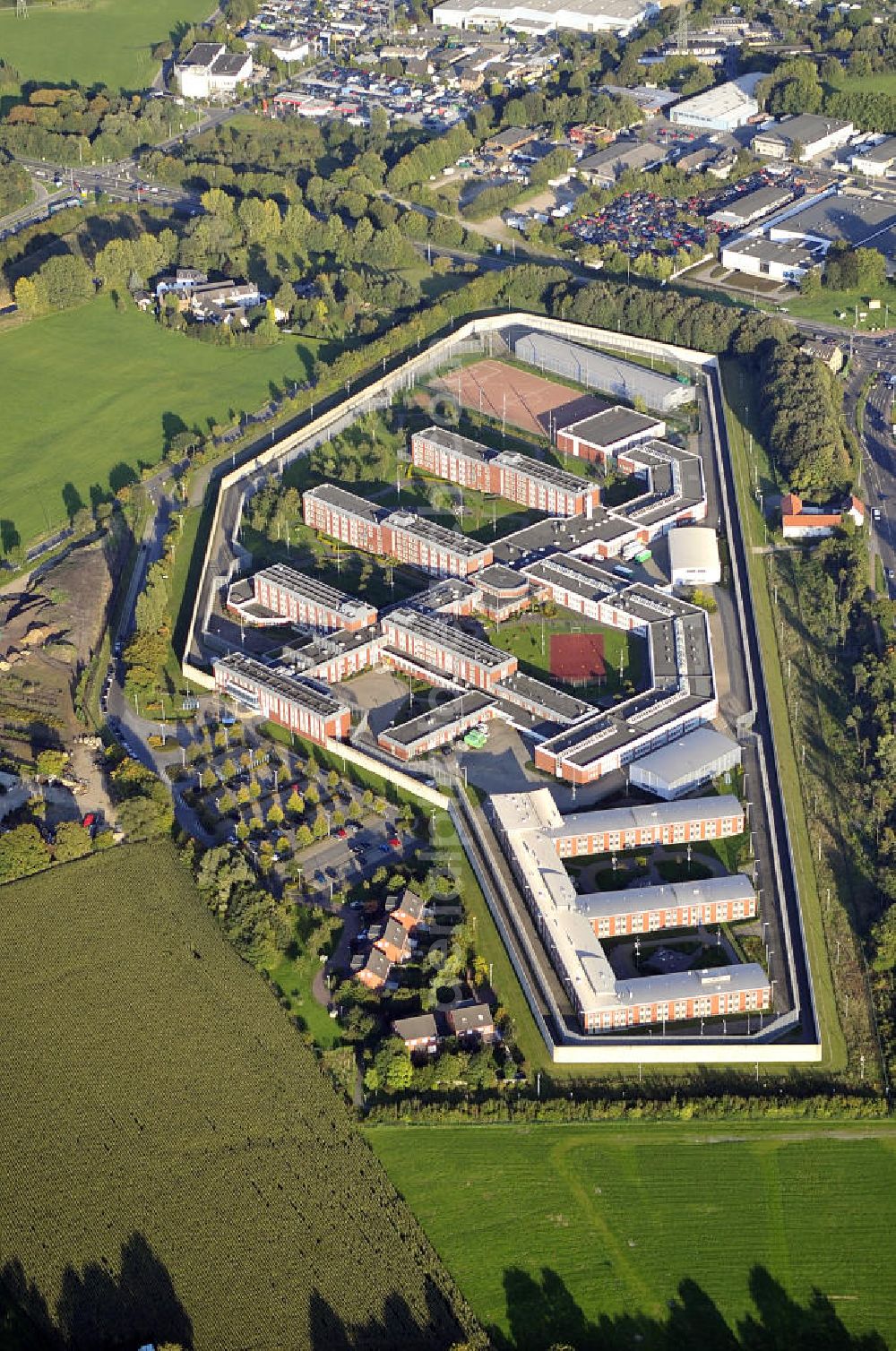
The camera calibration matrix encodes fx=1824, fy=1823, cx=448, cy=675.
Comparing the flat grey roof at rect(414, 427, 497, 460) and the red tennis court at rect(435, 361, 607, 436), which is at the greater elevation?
the flat grey roof at rect(414, 427, 497, 460)

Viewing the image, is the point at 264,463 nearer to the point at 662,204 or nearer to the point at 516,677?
the point at 516,677

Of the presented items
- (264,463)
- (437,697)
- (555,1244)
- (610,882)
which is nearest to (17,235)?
(264,463)

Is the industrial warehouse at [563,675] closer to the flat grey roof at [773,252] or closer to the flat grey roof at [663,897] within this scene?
the flat grey roof at [663,897]

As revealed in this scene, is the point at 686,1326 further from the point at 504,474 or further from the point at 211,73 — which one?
the point at 211,73

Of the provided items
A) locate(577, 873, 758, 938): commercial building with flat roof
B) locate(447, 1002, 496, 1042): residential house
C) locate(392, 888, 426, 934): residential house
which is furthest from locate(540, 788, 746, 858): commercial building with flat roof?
locate(447, 1002, 496, 1042): residential house

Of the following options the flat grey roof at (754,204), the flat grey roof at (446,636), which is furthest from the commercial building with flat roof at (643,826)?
the flat grey roof at (754,204)

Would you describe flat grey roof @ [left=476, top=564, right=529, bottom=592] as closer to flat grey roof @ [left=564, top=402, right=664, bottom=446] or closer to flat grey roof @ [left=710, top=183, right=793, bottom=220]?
flat grey roof @ [left=564, top=402, right=664, bottom=446]
